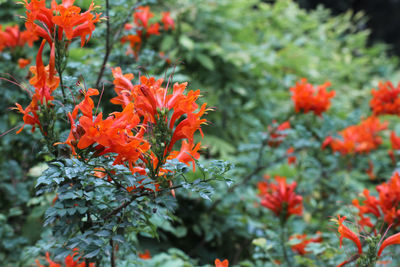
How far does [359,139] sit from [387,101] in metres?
0.39

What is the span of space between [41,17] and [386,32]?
10597 mm

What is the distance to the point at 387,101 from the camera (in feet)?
8.34

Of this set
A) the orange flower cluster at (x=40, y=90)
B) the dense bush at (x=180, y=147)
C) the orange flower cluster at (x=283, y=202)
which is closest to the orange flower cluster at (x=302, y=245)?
the dense bush at (x=180, y=147)

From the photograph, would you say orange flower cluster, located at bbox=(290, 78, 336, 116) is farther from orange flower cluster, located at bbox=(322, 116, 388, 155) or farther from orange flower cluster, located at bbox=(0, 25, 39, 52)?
orange flower cluster, located at bbox=(0, 25, 39, 52)

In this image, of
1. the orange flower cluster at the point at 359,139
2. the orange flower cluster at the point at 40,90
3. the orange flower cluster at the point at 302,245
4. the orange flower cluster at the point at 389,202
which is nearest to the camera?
the orange flower cluster at the point at 40,90

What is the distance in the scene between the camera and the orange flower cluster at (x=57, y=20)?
1009 mm

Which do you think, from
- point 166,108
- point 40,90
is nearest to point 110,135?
point 166,108

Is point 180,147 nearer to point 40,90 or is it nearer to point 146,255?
point 146,255

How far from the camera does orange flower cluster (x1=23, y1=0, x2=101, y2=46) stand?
1009 millimetres

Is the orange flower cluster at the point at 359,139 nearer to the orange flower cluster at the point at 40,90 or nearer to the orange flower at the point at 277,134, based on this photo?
the orange flower at the point at 277,134

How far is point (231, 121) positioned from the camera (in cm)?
377

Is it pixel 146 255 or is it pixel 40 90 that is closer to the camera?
pixel 40 90

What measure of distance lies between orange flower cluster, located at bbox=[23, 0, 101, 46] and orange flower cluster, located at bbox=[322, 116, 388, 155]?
197cm

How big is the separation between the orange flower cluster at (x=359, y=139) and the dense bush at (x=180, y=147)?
13 mm
